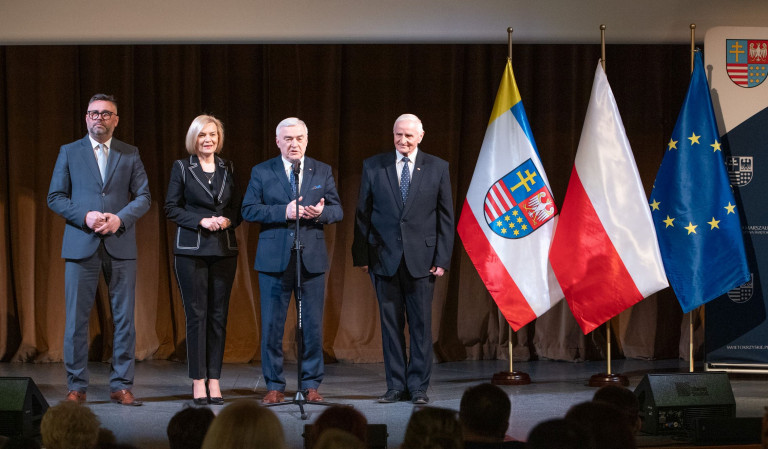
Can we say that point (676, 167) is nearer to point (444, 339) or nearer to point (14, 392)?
point (444, 339)

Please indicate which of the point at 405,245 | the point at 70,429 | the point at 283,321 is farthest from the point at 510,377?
the point at 70,429

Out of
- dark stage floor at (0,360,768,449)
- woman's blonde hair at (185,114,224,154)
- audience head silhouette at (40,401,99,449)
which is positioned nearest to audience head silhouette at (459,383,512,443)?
audience head silhouette at (40,401,99,449)

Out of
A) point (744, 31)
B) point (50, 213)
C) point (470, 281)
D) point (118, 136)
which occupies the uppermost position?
point (744, 31)

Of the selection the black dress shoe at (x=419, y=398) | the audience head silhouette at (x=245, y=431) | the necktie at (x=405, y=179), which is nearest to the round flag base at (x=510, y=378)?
the black dress shoe at (x=419, y=398)

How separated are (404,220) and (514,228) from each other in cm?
89

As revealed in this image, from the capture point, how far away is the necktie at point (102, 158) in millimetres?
5160

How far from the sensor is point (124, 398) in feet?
16.7

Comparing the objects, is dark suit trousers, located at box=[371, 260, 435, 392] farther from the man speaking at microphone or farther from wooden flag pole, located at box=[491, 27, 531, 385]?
wooden flag pole, located at box=[491, 27, 531, 385]

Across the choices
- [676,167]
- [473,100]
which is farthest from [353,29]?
[676,167]

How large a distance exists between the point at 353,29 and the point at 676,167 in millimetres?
2315

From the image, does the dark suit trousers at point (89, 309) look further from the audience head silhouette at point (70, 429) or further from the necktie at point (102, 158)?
the audience head silhouette at point (70, 429)

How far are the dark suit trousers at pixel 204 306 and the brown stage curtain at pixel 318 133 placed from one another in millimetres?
1877

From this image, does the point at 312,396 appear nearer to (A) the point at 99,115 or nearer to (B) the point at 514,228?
(B) the point at 514,228

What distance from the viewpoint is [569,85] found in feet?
23.2
